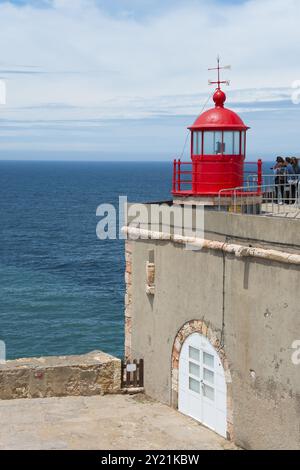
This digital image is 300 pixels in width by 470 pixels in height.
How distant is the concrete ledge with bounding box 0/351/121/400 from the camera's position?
15.5m

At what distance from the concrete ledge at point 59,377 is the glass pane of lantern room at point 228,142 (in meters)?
5.52

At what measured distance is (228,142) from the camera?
51.2ft

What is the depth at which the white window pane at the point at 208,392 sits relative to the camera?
546 inches

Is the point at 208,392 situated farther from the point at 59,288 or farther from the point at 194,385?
the point at 59,288

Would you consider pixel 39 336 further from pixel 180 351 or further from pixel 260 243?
pixel 260 243

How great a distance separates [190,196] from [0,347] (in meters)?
16.3

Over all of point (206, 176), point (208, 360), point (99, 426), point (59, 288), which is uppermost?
point (206, 176)

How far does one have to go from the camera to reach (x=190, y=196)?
52.4ft

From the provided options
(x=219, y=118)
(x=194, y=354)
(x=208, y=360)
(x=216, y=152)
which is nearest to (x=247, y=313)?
(x=208, y=360)

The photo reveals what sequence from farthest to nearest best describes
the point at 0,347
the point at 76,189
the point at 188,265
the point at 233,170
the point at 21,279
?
the point at 76,189
the point at 21,279
the point at 0,347
the point at 233,170
the point at 188,265

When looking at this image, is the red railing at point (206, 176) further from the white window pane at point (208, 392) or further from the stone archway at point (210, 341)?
the white window pane at point (208, 392)

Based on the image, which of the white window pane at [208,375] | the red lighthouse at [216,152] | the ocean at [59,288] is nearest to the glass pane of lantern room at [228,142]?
the red lighthouse at [216,152]

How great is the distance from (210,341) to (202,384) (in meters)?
1.03
